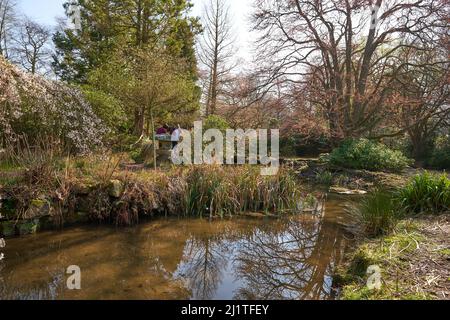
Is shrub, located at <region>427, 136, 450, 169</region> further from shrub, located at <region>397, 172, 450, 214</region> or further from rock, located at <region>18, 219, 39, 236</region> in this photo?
rock, located at <region>18, 219, 39, 236</region>

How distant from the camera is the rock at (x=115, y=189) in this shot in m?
5.55

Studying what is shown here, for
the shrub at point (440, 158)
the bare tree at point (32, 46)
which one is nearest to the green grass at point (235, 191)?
the shrub at point (440, 158)

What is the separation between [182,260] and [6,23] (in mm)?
19103

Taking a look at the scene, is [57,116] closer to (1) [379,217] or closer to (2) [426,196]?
(1) [379,217]

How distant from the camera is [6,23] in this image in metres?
17.4

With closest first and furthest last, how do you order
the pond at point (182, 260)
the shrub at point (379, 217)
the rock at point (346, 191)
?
the pond at point (182, 260)
the shrub at point (379, 217)
the rock at point (346, 191)

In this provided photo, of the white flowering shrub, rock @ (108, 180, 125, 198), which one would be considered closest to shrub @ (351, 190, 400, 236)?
rock @ (108, 180, 125, 198)

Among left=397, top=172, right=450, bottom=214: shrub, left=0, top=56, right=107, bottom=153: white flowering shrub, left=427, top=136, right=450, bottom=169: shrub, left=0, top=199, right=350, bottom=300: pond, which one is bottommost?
left=0, top=199, right=350, bottom=300: pond

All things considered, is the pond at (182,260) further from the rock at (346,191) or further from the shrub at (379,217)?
the rock at (346,191)

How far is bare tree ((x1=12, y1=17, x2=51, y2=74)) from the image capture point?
1780 centimetres

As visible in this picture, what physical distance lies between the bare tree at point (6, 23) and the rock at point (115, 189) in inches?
626

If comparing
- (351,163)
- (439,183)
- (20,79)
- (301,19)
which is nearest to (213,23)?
(301,19)

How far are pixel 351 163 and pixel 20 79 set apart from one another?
9.51 m

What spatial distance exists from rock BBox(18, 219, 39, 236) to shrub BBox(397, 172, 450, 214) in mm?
5820
